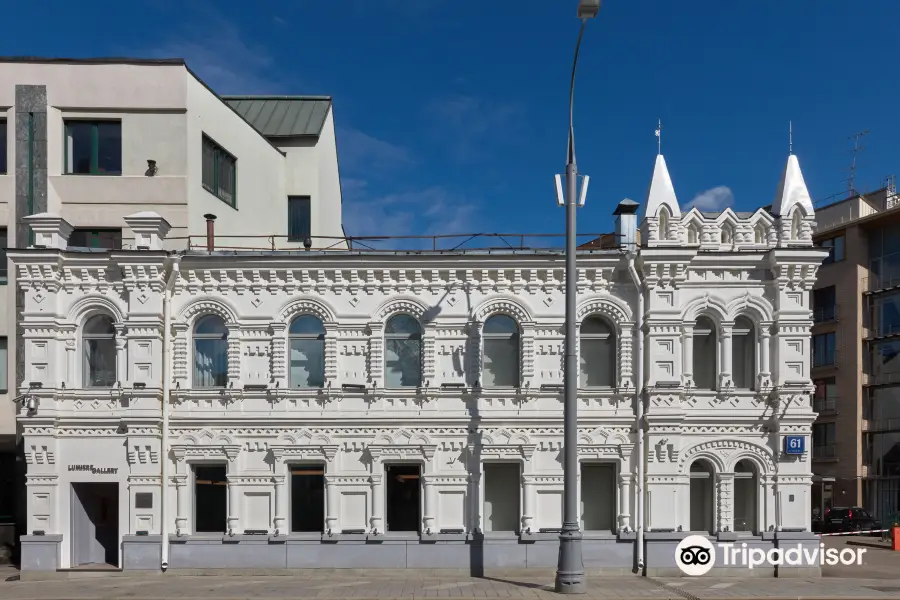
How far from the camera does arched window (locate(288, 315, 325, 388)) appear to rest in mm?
17062

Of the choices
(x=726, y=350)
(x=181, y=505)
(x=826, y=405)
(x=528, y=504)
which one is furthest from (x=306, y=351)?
(x=826, y=405)

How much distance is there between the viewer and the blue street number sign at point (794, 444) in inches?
646

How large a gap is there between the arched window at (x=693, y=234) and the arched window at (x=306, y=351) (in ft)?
27.8

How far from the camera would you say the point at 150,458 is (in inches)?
647

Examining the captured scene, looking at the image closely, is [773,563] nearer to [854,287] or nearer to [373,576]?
[373,576]

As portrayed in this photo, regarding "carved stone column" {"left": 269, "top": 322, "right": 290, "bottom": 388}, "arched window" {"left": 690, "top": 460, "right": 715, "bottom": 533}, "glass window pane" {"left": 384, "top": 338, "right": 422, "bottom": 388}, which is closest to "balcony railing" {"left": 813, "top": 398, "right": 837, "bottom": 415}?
"arched window" {"left": 690, "top": 460, "right": 715, "bottom": 533}

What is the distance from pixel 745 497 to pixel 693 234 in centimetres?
600

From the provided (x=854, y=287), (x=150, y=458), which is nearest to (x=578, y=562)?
(x=150, y=458)

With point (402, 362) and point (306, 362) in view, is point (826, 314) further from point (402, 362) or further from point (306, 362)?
point (306, 362)

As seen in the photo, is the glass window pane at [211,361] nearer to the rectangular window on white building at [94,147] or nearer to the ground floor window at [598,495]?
the rectangular window on white building at [94,147]

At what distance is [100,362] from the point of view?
17.1 metres

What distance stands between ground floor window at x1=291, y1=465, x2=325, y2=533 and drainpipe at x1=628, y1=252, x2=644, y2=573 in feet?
22.5

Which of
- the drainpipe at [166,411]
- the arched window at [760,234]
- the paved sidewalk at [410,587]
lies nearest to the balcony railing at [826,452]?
the paved sidewalk at [410,587]

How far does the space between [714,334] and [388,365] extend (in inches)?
290
